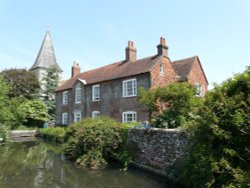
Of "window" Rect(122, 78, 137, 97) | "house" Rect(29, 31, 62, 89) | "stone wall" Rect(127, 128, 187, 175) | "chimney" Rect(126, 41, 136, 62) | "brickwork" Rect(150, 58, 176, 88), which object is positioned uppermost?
"house" Rect(29, 31, 62, 89)

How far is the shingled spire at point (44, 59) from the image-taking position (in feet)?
144

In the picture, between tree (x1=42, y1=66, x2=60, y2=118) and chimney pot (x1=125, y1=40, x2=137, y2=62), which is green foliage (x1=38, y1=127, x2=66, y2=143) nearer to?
chimney pot (x1=125, y1=40, x2=137, y2=62)

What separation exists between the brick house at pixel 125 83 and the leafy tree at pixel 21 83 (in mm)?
7492

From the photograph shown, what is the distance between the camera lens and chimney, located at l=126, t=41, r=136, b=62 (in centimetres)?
2404

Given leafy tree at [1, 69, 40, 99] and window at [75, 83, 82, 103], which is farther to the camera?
leafy tree at [1, 69, 40, 99]

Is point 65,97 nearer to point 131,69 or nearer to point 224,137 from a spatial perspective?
point 131,69

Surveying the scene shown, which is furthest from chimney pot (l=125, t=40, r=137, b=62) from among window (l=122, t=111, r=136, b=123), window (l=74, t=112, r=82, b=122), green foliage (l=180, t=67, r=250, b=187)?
green foliage (l=180, t=67, r=250, b=187)

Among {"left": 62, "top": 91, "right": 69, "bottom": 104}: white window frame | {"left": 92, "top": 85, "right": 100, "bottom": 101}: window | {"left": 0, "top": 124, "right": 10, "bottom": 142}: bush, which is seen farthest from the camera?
{"left": 62, "top": 91, "right": 69, "bottom": 104}: white window frame

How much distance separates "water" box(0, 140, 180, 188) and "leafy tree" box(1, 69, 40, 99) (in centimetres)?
2266

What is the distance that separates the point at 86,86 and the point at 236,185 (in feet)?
71.9

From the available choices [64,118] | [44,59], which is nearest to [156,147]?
[64,118]

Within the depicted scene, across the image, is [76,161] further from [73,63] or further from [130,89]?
[73,63]

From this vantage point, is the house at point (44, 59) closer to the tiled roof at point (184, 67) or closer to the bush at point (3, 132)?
the bush at point (3, 132)

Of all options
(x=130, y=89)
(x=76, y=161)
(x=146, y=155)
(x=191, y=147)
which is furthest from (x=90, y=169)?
(x=130, y=89)
